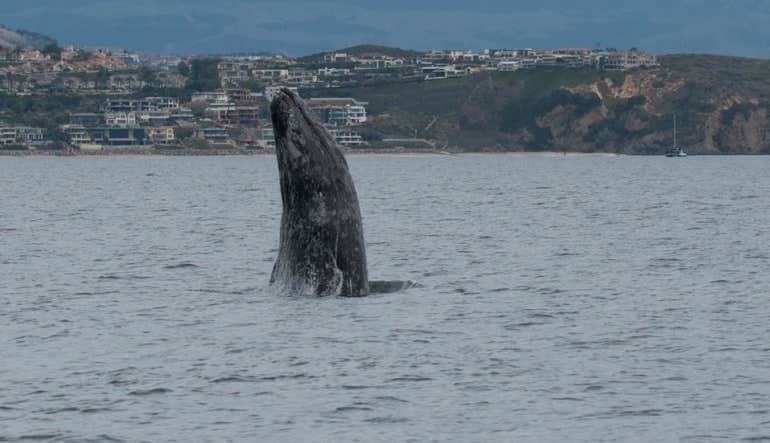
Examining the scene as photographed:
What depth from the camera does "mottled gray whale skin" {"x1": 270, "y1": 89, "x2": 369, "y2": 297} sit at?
2238 cm

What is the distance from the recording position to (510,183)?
360 ft

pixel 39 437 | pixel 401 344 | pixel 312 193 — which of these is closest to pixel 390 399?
pixel 401 344

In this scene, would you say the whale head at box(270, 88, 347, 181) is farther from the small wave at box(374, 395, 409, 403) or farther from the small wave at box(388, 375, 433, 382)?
the small wave at box(374, 395, 409, 403)

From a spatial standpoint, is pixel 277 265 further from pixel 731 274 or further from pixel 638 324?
pixel 731 274

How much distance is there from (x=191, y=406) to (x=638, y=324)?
842cm

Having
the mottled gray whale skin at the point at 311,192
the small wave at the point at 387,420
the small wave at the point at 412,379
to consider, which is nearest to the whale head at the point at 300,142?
the mottled gray whale skin at the point at 311,192

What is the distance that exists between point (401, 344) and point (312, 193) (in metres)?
2.59

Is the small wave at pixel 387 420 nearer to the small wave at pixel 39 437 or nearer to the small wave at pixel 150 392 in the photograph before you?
the small wave at pixel 150 392

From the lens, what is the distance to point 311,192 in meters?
22.5

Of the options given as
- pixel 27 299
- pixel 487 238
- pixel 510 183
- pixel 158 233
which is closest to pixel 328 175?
pixel 27 299

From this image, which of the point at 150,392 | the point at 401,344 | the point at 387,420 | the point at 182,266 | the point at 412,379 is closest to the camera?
the point at 387,420


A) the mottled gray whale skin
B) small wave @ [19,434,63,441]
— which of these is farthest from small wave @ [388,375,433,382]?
small wave @ [19,434,63,441]

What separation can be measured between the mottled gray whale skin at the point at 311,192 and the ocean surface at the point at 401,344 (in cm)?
97

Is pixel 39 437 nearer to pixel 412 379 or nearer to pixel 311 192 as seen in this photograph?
pixel 412 379
